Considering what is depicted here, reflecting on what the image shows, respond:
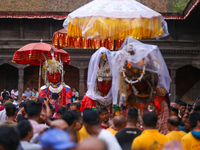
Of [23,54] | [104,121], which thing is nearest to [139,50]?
[104,121]

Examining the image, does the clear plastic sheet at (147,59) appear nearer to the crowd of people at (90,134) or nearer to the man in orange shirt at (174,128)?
the man in orange shirt at (174,128)

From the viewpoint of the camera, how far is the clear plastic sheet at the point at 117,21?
17.1 feet

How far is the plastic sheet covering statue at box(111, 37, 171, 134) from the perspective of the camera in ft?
14.8

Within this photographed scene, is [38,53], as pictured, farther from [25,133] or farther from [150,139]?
[150,139]

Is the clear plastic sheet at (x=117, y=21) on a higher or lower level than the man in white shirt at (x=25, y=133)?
higher

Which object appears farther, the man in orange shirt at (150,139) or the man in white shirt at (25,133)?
the man in orange shirt at (150,139)

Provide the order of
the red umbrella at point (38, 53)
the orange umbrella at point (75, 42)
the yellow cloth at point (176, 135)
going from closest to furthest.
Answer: the yellow cloth at point (176, 135)
the orange umbrella at point (75, 42)
the red umbrella at point (38, 53)

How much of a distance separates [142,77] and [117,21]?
1295 millimetres

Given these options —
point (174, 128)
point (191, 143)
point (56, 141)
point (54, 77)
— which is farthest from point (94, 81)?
point (56, 141)

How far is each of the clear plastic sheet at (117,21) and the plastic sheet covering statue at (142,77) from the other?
592 mm

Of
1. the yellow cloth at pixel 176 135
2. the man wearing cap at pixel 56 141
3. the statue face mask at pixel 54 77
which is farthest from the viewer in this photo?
the statue face mask at pixel 54 77

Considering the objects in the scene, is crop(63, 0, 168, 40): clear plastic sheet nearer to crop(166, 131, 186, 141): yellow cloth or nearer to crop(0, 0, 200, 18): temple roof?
crop(166, 131, 186, 141): yellow cloth

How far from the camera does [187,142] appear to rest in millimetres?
3939

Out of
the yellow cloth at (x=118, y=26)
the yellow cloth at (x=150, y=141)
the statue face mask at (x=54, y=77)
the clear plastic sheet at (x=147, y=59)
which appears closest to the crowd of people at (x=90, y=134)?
the yellow cloth at (x=150, y=141)
